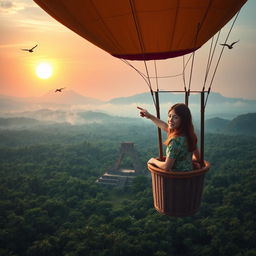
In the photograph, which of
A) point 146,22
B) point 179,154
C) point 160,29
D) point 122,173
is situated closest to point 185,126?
point 179,154

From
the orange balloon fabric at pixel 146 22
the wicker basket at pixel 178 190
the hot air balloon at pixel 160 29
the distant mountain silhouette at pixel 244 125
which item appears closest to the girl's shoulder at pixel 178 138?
the hot air balloon at pixel 160 29

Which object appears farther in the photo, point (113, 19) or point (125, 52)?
point (125, 52)

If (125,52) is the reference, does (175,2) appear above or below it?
above

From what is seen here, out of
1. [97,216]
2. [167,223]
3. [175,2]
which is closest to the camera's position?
[175,2]

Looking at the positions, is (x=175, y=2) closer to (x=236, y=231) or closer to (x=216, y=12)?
(x=216, y=12)

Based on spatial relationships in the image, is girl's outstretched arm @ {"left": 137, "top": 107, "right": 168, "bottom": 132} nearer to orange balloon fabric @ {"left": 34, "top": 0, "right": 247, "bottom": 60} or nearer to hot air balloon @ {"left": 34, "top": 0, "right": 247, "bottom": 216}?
hot air balloon @ {"left": 34, "top": 0, "right": 247, "bottom": 216}

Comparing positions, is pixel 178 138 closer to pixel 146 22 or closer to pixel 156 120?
pixel 156 120

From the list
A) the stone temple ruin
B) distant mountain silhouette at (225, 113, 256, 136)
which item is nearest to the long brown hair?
the stone temple ruin

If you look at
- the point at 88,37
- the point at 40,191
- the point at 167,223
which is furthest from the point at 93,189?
the point at 88,37

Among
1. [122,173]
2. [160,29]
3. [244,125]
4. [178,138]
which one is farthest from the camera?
[244,125]
